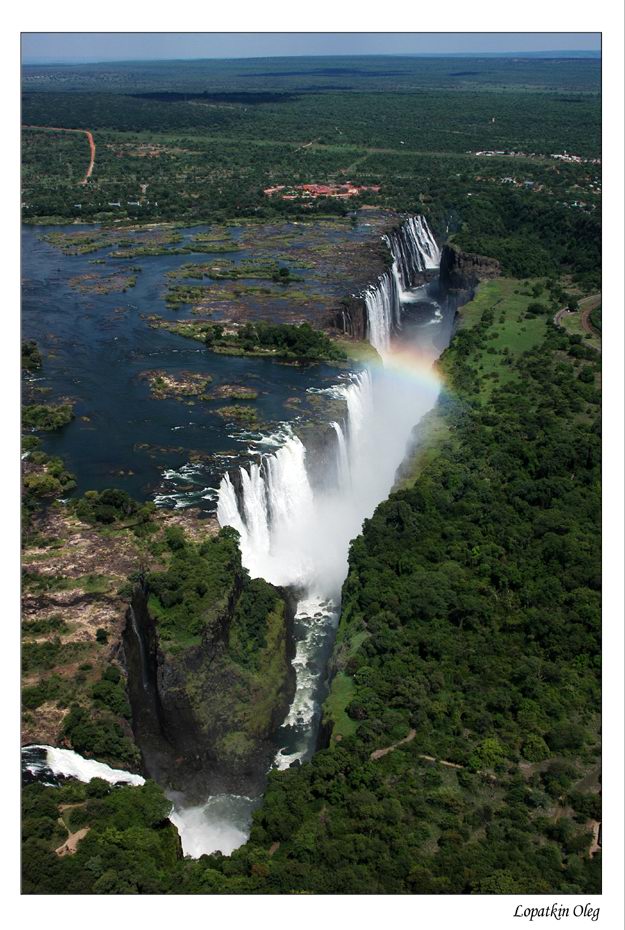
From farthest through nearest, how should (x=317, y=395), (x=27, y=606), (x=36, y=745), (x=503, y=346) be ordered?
(x=503, y=346) → (x=317, y=395) → (x=27, y=606) → (x=36, y=745)

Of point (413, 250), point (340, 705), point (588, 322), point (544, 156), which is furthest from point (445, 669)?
point (544, 156)

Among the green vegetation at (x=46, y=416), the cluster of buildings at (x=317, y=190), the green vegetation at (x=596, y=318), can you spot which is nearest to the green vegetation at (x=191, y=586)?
the green vegetation at (x=46, y=416)

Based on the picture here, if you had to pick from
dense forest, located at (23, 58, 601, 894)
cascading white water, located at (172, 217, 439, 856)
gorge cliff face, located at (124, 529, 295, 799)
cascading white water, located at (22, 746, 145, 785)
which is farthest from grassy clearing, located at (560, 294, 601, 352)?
cascading white water, located at (22, 746, 145, 785)

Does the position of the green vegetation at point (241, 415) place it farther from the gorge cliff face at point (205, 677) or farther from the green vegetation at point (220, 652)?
the gorge cliff face at point (205, 677)

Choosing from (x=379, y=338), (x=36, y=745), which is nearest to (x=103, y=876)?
(x=36, y=745)

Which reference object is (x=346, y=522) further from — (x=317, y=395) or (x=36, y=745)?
(x=36, y=745)

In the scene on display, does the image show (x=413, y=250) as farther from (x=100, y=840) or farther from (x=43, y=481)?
(x=100, y=840)

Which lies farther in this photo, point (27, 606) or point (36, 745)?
point (27, 606)
